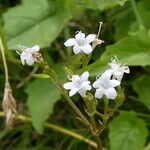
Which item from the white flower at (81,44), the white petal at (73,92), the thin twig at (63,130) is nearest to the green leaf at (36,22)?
the thin twig at (63,130)

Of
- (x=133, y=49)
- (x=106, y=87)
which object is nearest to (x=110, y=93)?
(x=106, y=87)

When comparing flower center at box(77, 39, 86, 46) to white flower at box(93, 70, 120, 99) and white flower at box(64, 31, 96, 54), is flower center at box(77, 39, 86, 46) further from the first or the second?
white flower at box(93, 70, 120, 99)

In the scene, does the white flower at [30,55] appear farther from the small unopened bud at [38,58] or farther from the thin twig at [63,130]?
the thin twig at [63,130]

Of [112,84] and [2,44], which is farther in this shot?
[2,44]

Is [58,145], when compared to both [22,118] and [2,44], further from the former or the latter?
[2,44]

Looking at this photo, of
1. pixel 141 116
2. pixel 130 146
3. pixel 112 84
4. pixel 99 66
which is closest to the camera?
pixel 112 84

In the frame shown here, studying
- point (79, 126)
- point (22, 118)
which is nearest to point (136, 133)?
point (79, 126)
